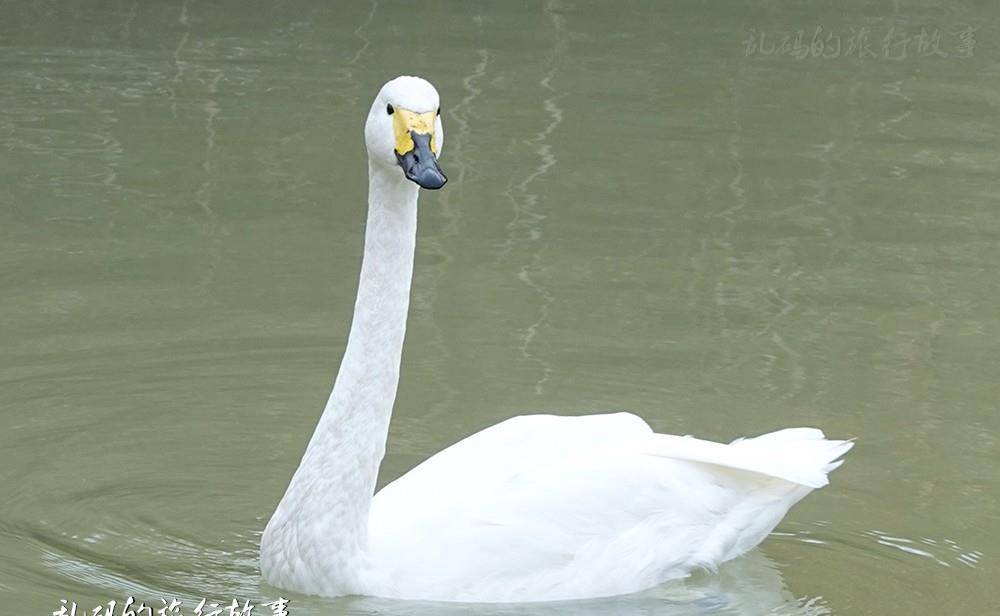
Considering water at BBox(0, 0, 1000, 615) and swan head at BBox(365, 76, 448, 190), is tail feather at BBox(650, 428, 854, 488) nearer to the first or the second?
water at BBox(0, 0, 1000, 615)

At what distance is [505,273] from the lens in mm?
9484

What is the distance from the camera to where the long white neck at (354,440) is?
5.83 meters

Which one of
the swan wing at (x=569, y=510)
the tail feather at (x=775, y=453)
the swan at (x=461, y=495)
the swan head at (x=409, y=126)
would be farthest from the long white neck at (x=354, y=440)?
the tail feather at (x=775, y=453)

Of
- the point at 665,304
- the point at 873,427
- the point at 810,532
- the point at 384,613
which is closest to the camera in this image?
the point at 384,613

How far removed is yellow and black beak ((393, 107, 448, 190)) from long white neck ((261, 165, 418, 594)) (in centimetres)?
32

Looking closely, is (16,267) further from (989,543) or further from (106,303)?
(989,543)

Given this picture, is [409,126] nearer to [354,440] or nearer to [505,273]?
[354,440]

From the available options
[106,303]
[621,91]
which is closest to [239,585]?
[106,303]

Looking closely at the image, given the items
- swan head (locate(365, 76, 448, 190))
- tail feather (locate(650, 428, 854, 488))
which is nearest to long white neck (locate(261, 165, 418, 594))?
swan head (locate(365, 76, 448, 190))

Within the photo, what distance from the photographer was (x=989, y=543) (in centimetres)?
668

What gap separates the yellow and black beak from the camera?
5.41 metres

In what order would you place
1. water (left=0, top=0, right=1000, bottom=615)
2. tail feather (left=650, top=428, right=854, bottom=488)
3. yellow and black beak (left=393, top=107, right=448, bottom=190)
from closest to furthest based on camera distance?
yellow and black beak (left=393, top=107, right=448, bottom=190), tail feather (left=650, top=428, right=854, bottom=488), water (left=0, top=0, right=1000, bottom=615)

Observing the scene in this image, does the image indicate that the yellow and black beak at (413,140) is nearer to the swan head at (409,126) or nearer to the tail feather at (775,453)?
the swan head at (409,126)

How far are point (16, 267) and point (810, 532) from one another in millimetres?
4232
